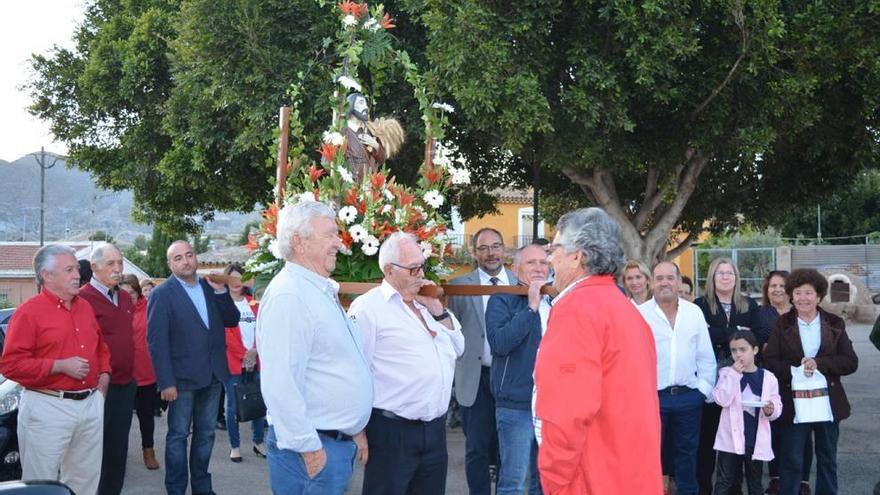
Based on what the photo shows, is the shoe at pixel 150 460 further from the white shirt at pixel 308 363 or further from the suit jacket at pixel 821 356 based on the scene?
the suit jacket at pixel 821 356

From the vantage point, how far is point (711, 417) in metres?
7.59

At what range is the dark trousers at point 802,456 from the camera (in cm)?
694

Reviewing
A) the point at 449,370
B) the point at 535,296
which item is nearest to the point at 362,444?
the point at 449,370

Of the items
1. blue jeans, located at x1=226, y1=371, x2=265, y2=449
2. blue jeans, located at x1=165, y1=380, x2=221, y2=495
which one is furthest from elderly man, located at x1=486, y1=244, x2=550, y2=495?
blue jeans, located at x1=226, y1=371, x2=265, y2=449

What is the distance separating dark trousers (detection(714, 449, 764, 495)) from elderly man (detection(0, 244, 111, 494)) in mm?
4677

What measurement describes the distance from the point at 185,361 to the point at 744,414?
443cm

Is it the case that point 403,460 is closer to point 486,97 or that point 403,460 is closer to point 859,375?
point 486,97

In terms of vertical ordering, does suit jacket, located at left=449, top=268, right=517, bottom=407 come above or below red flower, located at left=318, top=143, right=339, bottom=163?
below

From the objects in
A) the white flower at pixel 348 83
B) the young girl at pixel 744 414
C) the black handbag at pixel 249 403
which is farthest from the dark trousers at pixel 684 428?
the white flower at pixel 348 83

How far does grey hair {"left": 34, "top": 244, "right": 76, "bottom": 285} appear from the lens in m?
5.80

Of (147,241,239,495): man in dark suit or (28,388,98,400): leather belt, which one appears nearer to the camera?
(28,388,98,400): leather belt

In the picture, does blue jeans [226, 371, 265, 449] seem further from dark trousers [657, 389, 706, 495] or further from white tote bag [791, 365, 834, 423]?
white tote bag [791, 365, 834, 423]

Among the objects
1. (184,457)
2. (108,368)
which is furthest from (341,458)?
(184,457)

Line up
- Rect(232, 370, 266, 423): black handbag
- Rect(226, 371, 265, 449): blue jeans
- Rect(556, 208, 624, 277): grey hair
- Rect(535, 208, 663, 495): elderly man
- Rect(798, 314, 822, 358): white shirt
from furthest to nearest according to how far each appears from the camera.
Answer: Rect(226, 371, 265, 449): blue jeans < Rect(798, 314, 822, 358): white shirt < Rect(232, 370, 266, 423): black handbag < Rect(556, 208, 624, 277): grey hair < Rect(535, 208, 663, 495): elderly man
